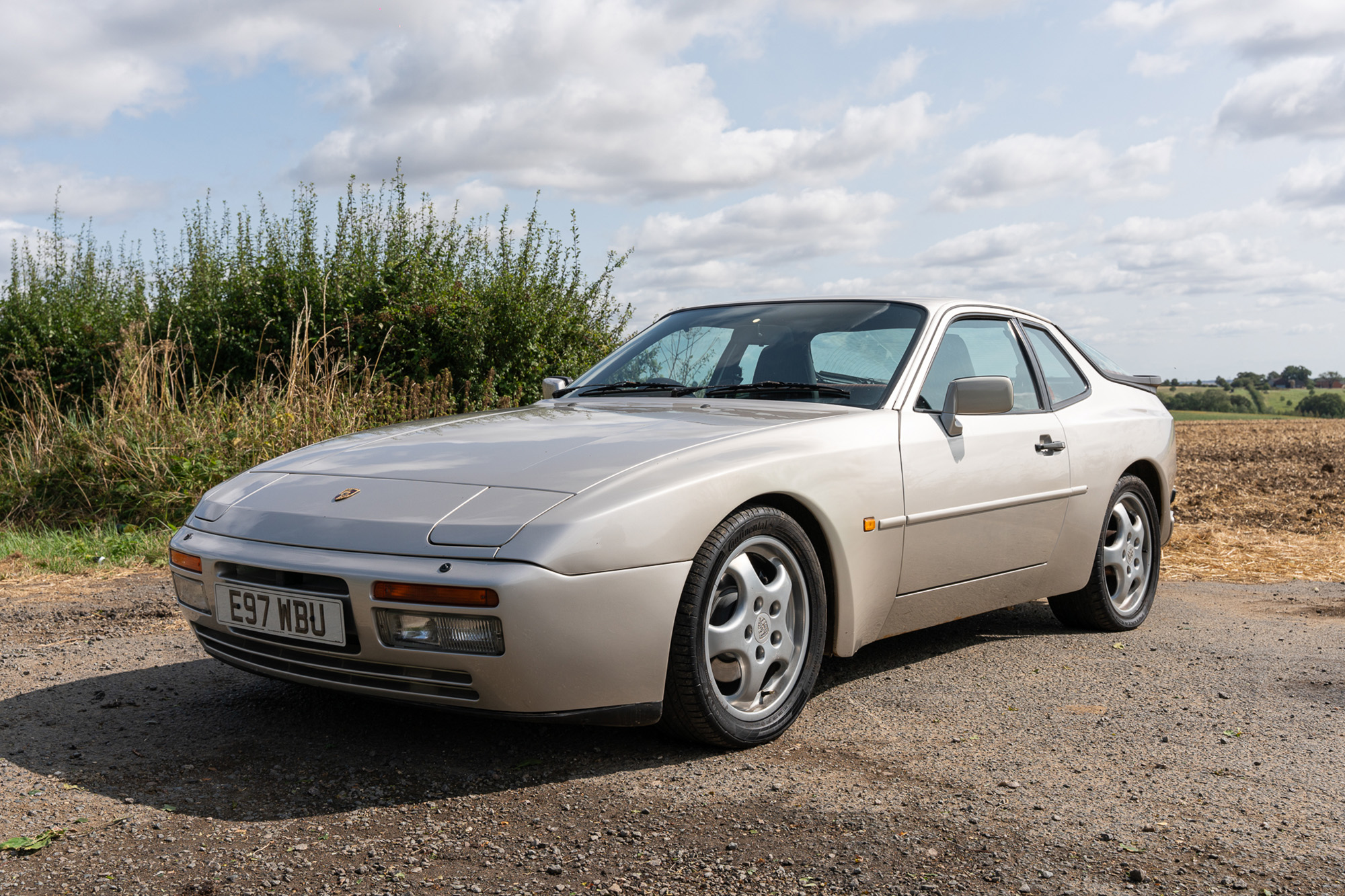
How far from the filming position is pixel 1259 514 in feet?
32.9

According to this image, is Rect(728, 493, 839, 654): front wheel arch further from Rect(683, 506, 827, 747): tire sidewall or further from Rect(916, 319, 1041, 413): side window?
Rect(916, 319, 1041, 413): side window

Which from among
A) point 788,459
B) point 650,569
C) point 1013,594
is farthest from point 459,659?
point 1013,594

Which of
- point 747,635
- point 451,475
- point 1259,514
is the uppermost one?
point 451,475

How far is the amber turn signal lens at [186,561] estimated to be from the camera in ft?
10.7

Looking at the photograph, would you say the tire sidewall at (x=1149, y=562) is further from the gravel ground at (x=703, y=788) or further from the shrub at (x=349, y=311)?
the shrub at (x=349, y=311)

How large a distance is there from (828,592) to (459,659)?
1340mm

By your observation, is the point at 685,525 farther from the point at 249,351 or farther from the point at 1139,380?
the point at 249,351

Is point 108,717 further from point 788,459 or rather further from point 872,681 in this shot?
point 872,681

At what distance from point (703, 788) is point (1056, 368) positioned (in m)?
2.98

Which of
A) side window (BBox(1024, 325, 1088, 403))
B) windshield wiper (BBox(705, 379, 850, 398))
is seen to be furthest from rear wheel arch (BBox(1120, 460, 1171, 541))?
windshield wiper (BBox(705, 379, 850, 398))

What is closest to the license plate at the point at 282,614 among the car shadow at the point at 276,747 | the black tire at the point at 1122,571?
the car shadow at the point at 276,747

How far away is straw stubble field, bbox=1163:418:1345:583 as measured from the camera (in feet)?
24.3

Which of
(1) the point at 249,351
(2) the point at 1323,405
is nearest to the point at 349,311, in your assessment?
(1) the point at 249,351

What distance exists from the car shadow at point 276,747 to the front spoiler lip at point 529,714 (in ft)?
0.67
